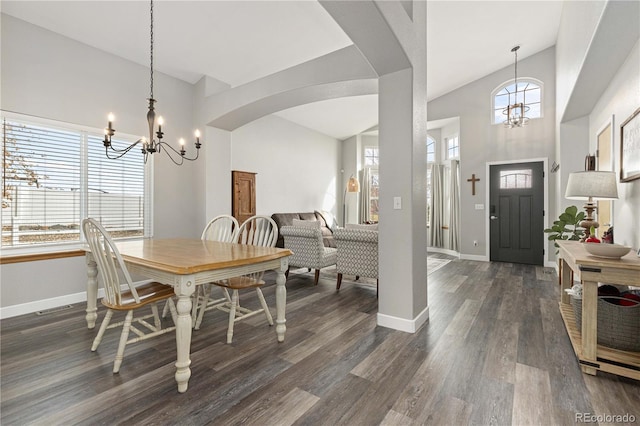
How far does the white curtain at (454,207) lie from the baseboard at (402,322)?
4550 mm

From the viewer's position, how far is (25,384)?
72.9 inches

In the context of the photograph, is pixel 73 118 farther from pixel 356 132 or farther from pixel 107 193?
pixel 356 132

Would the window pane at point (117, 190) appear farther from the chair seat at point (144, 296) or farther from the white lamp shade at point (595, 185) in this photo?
the white lamp shade at point (595, 185)

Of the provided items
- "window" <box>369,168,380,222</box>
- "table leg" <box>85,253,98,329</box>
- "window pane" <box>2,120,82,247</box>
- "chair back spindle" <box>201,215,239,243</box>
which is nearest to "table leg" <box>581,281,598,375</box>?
"chair back spindle" <box>201,215,239,243</box>

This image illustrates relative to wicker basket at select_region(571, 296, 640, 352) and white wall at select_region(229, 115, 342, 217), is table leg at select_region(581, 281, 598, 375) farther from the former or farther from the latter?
white wall at select_region(229, 115, 342, 217)

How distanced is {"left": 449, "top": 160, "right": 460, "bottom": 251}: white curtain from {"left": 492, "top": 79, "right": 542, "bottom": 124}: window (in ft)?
4.12

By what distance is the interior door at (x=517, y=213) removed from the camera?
5672mm

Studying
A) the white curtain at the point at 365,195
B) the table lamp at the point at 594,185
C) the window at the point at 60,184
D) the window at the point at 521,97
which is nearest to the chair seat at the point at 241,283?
the window at the point at 60,184

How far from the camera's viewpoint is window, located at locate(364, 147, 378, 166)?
8.31 meters

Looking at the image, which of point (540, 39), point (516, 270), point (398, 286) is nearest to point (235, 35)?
point (398, 286)

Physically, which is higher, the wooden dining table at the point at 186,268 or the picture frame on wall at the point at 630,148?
the picture frame on wall at the point at 630,148

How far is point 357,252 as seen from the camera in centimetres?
380

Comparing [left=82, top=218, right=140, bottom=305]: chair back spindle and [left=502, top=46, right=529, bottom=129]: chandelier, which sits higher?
[left=502, top=46, right=529, bottom=129]: chandelier

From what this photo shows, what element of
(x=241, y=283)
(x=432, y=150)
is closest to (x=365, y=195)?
(x=432, y=150)
